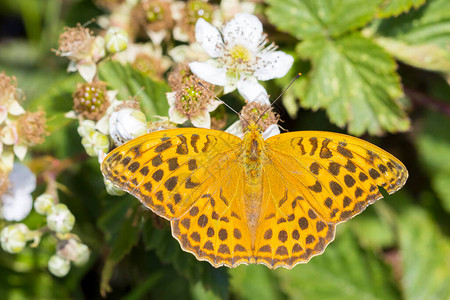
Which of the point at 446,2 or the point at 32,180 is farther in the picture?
the point at 446,2

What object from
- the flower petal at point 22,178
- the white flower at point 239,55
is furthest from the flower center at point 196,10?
the flower petal at point 22,178

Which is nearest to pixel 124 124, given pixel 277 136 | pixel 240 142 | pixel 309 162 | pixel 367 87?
pixel 240 142

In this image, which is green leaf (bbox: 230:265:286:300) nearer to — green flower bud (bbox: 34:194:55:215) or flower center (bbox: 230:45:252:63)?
green flower bud (bbox: 34:194:55:215)

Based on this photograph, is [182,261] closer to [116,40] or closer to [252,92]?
[252,92]

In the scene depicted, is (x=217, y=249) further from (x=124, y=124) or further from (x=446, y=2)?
(x=446, y=2)

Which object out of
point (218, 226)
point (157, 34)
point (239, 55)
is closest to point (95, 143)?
point (218, 226)

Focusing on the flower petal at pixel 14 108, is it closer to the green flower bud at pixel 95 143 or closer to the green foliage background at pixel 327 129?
the green foliage background at pixel 327 129
